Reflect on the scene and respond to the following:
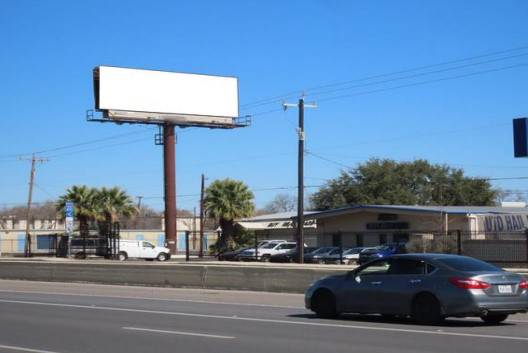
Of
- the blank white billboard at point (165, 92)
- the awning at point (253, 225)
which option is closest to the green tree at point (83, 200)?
the blank white billboard at point (165, 92)

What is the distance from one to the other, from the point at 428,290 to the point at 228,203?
50728mm

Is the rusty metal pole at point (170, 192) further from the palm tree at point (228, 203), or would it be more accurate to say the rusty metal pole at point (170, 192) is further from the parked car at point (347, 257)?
the parked car at point (347, 257)

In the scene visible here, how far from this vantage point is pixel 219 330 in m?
14.4

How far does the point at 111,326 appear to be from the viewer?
1505 cm

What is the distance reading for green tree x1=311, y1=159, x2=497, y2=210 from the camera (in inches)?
3388

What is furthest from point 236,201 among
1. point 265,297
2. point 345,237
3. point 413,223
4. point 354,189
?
point 265,297

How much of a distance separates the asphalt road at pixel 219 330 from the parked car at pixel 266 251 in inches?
1190

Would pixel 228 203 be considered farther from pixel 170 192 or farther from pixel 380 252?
pixel 380 252

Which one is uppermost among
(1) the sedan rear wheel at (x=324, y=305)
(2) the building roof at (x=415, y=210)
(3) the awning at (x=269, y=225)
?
(2) the building roof at (x=415, y=210)

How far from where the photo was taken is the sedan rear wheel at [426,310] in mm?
14406

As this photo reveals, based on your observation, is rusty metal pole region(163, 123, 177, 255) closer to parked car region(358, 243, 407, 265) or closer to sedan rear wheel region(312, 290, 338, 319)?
parked car region(358, 243, 407, 265)

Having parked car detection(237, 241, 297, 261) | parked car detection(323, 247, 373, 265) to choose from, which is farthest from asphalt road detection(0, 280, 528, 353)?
parked car detection(237, 241, 297, 261)

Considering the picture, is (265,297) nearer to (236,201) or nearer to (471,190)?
(236,201)

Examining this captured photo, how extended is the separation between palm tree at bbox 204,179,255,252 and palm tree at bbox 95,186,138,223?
7931 mm
